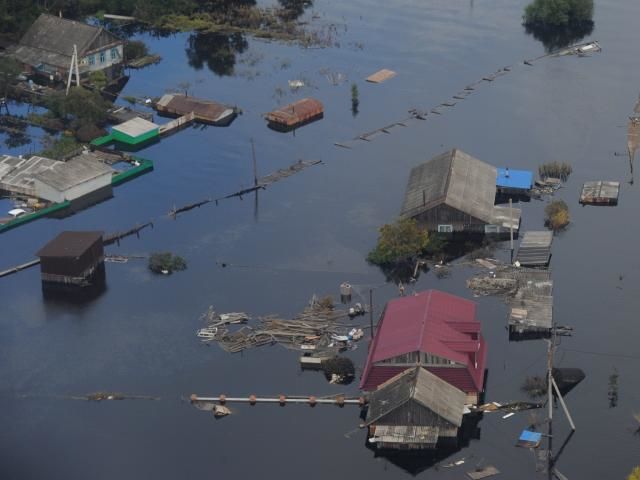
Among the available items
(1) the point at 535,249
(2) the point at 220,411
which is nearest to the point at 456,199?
(1) the point at 535,249

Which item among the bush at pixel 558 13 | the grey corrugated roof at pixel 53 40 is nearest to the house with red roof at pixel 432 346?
the grey corrugated roof at pixel 53 40

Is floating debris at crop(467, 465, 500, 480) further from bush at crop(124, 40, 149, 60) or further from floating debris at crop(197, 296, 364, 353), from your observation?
bush at crop(124, 40, 149, 60)

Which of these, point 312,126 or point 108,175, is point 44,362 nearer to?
point 108,175

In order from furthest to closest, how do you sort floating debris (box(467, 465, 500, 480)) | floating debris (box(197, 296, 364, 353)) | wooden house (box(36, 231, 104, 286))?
wooden house (box(36, 231, 104, 286)) < floating debris (box(197, 296, 364, 353)) < floating debris (box(467, 465, 500, 480))

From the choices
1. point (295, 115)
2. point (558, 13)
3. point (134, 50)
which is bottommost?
point (295, 115)

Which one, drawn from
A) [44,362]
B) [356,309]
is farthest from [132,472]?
[356,309]

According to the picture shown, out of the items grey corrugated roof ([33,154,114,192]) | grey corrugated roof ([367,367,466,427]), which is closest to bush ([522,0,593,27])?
grey corrugated roof ([33,154,114,192])

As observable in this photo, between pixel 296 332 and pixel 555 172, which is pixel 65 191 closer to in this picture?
pixel 296 332
